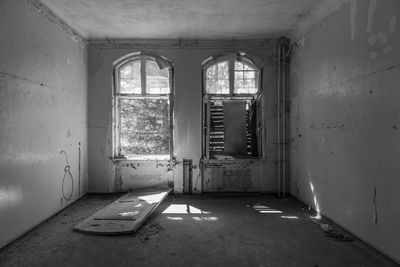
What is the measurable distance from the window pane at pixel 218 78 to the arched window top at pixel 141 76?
2.67ft

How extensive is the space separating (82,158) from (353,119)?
4726 mm

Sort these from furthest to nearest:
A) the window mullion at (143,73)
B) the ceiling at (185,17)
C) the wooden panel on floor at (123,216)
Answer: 1. the window mullion at (143,73)
2. the ceiling at (185,17)
3. the wooden panel on floor at (123,216)

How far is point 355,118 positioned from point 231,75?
3.19m

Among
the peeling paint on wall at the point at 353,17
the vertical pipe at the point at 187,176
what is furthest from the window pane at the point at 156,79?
the peeling paint on wall at the point at 353,17

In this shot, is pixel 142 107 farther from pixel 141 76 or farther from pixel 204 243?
pixel 204 243

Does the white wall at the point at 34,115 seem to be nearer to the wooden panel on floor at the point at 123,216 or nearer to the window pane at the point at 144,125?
the wooden panel on floor at the point at 123,216

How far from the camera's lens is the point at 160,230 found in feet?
13.8

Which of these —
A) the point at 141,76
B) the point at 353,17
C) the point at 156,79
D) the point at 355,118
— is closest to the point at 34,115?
the point at 141,76

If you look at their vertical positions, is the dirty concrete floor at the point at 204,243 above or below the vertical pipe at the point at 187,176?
below

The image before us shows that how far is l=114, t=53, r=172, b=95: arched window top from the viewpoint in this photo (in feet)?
21.5

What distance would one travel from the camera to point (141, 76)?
6570 millimetres

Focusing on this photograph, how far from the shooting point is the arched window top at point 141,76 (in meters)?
6.57

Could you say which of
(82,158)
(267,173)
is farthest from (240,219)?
(82,158)

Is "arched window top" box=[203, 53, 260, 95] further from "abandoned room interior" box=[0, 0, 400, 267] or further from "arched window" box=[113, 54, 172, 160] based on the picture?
"arched window" box=[113, 54, 172, 160]
